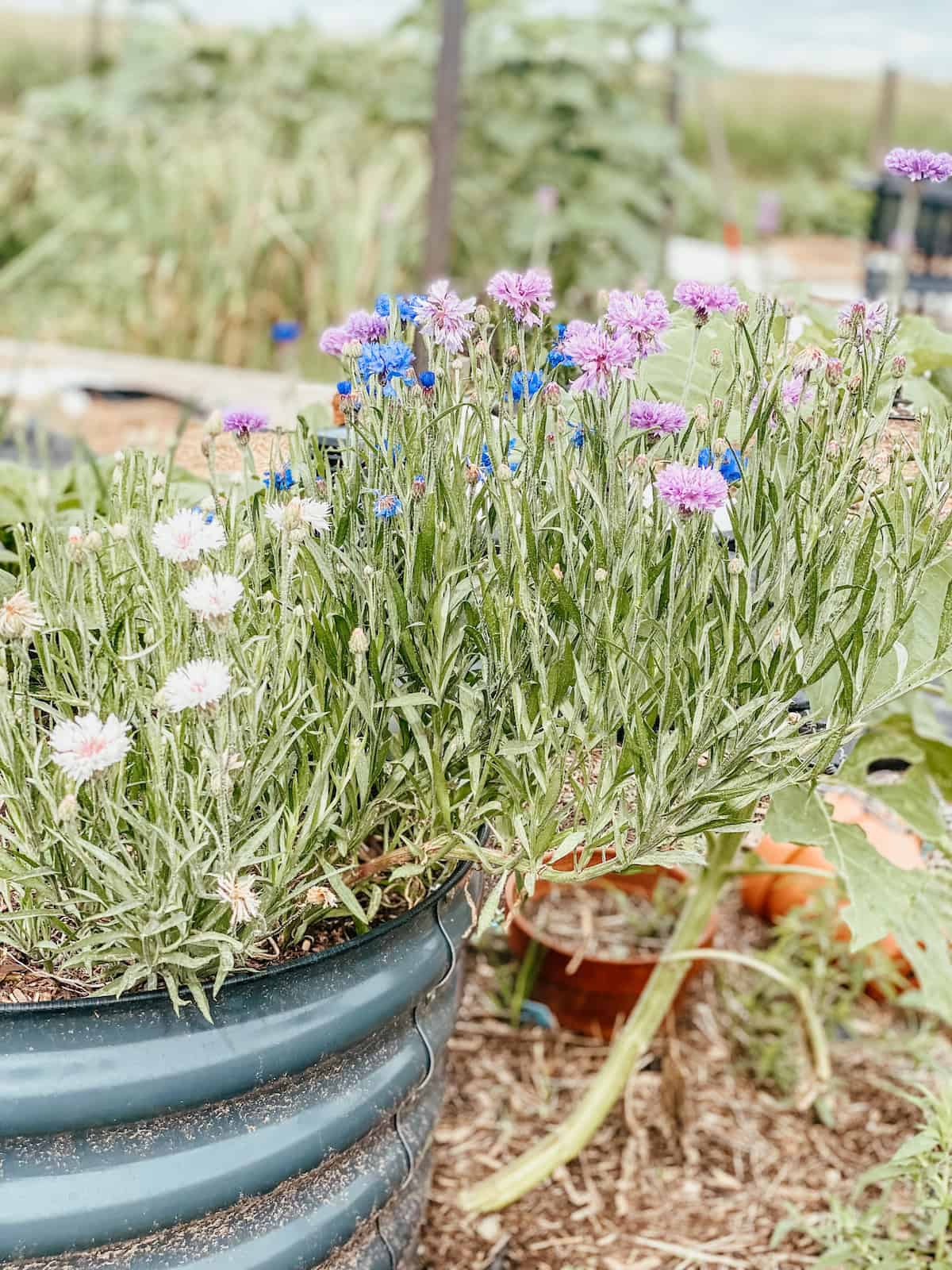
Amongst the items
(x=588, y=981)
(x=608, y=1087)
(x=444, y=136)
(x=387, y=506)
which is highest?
(x=387, y=506)

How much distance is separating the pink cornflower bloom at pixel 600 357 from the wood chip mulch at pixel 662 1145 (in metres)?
1.16

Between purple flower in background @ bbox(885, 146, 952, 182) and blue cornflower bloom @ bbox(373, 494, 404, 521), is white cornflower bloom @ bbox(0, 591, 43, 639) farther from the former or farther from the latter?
purple flower in background @ bbox(885, 146, 952, 182)

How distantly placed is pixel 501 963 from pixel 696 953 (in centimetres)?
73

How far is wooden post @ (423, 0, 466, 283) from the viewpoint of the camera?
4.65 m

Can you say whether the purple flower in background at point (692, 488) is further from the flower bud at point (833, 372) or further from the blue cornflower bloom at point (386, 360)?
the blue cornflower bloom at point (386, 360)

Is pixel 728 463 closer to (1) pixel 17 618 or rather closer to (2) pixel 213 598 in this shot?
(2) pixel 213 598

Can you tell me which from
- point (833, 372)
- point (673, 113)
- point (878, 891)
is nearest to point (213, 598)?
point (833, 372)

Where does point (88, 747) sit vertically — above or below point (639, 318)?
below

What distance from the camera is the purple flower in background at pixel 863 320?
1246mm

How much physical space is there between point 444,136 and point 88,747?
4.25 m

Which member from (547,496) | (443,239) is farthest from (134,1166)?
(443,239)

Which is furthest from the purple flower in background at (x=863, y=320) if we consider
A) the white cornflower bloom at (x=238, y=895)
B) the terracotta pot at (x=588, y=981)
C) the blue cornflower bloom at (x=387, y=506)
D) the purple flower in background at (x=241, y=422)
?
the terracotta pot at (x=588, y=981)

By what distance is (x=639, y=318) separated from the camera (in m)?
1.23

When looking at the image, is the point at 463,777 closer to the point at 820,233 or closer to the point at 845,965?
the point at 845,965
